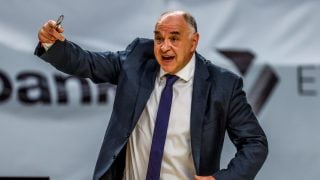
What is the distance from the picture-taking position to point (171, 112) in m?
2.22

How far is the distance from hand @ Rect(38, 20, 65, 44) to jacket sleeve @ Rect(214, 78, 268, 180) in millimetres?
527

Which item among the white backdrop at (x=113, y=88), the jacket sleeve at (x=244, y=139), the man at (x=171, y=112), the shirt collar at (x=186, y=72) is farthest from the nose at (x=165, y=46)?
the white backdrop at (x=113, y=88)

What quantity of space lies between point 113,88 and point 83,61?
53.7 inches

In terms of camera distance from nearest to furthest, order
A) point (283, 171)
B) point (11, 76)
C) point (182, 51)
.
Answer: point (182, 51)
point (11, 76)
point (283, 171)

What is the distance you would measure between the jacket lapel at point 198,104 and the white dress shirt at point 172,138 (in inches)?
0.9

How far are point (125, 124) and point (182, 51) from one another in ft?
0.87

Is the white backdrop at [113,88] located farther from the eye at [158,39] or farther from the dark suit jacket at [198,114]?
the eye at [158,39]

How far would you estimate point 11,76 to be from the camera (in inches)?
137

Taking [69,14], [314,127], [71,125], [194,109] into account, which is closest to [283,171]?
[314,127]

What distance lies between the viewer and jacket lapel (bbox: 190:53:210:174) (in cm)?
218

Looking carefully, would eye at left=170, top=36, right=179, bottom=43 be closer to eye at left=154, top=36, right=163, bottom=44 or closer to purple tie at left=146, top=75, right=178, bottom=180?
eye at left=154, top=36, right=163, bottom=44

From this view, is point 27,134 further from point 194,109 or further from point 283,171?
point 194,109

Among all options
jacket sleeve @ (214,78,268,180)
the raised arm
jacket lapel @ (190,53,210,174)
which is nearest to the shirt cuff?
the raised arm

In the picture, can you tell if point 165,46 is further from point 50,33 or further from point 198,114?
point 50,33
